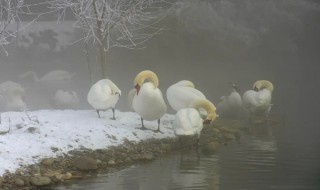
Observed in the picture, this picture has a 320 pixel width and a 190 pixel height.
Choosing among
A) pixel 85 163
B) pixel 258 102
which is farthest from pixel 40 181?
pixel 258 102

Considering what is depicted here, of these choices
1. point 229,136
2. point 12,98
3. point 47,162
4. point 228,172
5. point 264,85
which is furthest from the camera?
point 12,98

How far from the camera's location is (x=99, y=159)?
478 inches

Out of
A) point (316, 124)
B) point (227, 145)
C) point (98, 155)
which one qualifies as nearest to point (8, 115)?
point (98, 155)

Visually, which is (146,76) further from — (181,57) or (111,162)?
(181,57)

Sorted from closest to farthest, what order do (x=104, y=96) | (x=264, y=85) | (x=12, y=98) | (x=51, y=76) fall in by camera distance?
(x=104, y=96)
(x=264, y=85)
(x=12, y=98)
(x=51, y=76)

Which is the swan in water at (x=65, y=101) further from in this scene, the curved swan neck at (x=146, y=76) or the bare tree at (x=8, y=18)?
the curved swan neck at (x=146, y=76)

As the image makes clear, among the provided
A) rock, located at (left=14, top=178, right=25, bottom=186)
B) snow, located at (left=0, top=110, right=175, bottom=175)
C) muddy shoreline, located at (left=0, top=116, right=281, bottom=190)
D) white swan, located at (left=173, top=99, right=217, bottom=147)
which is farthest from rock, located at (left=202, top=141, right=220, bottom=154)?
rock, located at (left=14, top=178, right=25, bottom=186)

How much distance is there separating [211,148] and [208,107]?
3.65ft

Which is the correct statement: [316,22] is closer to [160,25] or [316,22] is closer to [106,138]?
[160,25]

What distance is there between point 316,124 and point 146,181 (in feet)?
31.9

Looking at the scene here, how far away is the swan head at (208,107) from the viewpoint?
1362cm

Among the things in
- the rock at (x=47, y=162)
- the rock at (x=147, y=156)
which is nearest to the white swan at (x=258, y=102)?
the rock at (x=147, y=156)

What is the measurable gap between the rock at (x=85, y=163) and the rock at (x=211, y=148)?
333 centimetres

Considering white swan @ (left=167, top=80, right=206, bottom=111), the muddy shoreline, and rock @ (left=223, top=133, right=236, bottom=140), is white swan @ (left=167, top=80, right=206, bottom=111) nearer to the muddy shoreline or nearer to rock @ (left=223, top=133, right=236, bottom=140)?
the muddy shoreline
